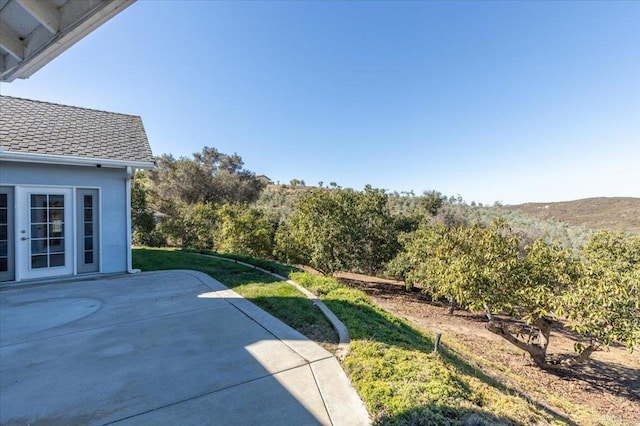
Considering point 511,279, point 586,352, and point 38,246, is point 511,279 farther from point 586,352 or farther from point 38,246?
point 38,246

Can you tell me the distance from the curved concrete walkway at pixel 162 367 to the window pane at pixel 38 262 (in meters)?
1.79

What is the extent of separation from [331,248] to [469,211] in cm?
1512

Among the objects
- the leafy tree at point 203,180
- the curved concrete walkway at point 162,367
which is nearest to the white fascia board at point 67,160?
the curved concrete walkway at point 162,367

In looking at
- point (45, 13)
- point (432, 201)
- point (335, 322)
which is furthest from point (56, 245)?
point (432, 201)

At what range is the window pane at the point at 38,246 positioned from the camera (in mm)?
6496

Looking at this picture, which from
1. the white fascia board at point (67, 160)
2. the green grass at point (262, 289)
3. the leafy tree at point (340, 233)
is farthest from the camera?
the leafy tree at point (340, 233)

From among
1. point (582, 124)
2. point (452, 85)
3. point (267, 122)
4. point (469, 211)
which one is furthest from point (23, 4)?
point (469, 211)

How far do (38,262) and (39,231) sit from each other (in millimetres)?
728

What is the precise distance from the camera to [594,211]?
23656mm

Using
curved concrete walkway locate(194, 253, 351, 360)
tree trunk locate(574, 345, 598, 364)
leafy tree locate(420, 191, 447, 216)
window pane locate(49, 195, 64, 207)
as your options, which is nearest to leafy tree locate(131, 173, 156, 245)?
window pane locate(49, 195, 64, 207)

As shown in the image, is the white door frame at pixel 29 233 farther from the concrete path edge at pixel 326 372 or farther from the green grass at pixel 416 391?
the green grass at pixel 416 391

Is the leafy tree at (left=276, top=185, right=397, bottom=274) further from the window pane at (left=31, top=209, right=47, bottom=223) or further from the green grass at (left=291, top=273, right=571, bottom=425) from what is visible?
the green grass at (left=291, top=273, right=571, bottom=425)

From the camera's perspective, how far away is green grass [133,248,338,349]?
4203 mm

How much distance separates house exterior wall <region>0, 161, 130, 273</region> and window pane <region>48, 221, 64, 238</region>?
2.60ft
